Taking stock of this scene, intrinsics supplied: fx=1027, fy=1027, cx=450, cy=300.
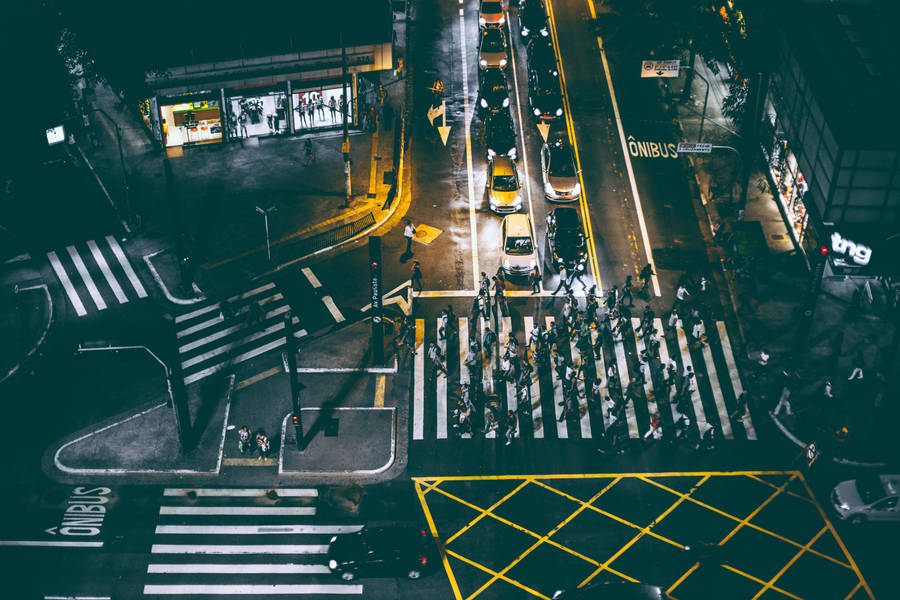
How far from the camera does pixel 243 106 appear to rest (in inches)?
2159

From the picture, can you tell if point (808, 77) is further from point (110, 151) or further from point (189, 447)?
point (110, 151)

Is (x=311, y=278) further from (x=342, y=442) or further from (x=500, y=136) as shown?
(x=500, y=136)

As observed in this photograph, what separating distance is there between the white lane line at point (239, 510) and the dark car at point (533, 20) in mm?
37111

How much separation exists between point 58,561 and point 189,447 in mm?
6265

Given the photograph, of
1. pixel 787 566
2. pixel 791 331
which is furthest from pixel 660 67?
pixel 787 566

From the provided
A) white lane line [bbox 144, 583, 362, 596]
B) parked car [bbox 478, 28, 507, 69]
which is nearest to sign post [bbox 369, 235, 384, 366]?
white lane line [bbox 144, 583, 362, 596]

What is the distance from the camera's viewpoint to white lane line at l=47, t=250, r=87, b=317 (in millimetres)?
45444

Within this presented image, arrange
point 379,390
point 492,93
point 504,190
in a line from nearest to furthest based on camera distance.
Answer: point 379,390 → point 504,190 → point 492,93

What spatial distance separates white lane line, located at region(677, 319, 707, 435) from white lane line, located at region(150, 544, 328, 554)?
51.0 ft

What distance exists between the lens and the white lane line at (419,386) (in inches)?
1583

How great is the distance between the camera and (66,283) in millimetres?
46812

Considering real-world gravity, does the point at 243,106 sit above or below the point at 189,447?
above

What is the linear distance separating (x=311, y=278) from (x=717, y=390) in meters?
18.7

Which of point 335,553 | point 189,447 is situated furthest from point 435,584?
point 189,447
